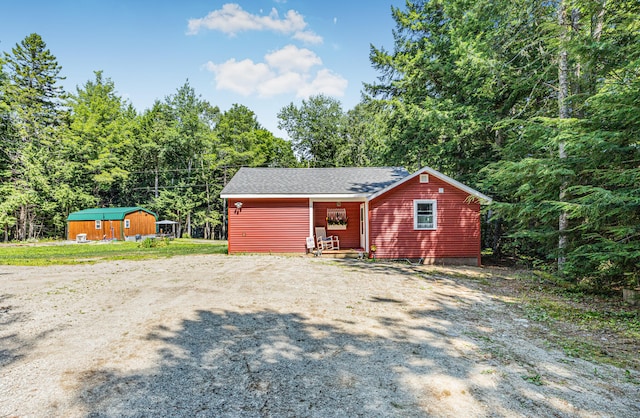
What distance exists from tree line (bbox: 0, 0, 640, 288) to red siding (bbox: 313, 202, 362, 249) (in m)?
5.26

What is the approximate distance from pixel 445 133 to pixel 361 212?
220 inches

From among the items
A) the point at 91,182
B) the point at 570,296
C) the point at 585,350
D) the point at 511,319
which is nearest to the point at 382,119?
the point at 570,296

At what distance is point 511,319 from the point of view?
17.3 feet

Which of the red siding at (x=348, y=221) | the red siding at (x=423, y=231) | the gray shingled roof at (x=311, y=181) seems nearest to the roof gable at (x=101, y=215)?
the gray shingled roof at (x=311, y=181)

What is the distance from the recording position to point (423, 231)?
1213 cm

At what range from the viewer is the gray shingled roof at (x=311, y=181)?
44.0 ft

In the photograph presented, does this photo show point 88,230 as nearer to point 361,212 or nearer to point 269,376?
point 361,212

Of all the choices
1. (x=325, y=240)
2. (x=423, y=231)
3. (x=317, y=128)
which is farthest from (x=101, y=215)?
(x=423, y=231)

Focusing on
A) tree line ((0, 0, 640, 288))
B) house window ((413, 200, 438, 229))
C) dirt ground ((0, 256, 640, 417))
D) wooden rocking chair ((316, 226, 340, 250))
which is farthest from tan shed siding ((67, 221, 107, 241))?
house window ((413, 200, 438, 229))

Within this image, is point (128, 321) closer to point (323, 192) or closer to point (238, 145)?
point (323, 192)

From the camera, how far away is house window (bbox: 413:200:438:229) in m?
12.1

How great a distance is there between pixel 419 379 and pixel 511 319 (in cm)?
313

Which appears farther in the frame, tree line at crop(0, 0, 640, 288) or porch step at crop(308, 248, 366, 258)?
porch step at crop(308, 248, 366, 258)

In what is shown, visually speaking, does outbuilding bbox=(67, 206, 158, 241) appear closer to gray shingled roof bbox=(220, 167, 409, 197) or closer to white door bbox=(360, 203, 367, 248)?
gray shingled roof bbox=(220, 167, 409, 197)
